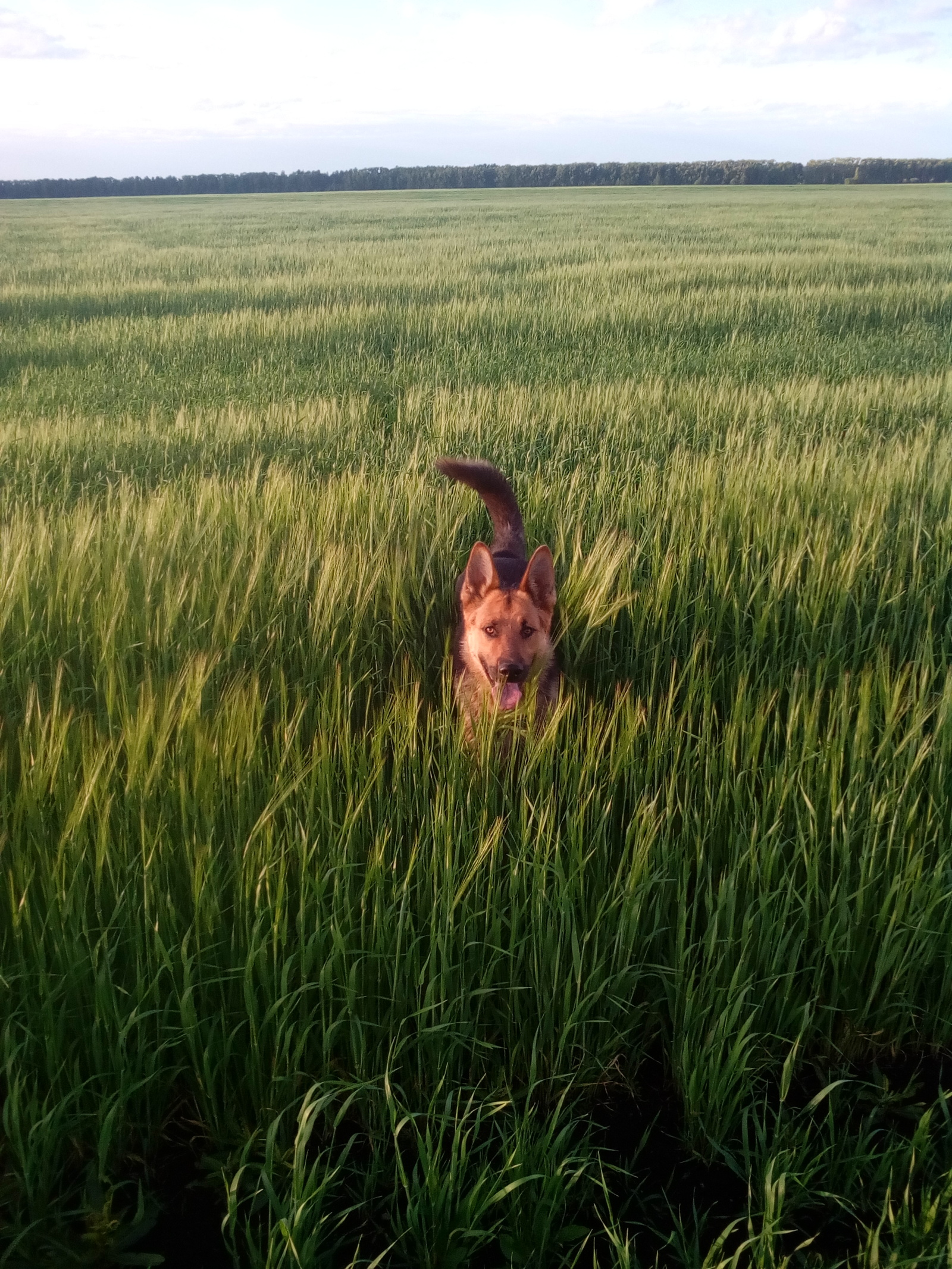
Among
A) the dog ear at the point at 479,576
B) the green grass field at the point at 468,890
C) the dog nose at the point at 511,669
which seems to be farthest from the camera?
the dog ear at the point at 479,576

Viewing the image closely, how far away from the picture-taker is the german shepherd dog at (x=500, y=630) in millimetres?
2352

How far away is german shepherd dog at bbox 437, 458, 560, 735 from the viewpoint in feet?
7.72

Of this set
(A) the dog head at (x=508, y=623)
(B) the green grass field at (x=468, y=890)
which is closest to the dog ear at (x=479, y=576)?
(A) the dog head at (x=508, y=623)

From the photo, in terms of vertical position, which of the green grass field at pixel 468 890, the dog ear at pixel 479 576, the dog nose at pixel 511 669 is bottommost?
the green grass field at pixel 468 890

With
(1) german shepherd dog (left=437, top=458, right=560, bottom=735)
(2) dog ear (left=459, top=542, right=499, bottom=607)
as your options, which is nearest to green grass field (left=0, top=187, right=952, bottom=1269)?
(1) german shepherd dog (left=437, top=458, right=560, bottom=735)

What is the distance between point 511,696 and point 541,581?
0.34 m

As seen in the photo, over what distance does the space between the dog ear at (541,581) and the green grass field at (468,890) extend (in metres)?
0.14

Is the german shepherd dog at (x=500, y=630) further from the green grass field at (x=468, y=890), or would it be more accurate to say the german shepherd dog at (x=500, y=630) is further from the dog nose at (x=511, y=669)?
the green grass field at (x=468, y=890)

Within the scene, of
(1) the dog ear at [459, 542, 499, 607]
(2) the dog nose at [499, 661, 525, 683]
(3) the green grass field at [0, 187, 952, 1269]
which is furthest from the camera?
(1) the dog ear at [459, 542, 499, 607]

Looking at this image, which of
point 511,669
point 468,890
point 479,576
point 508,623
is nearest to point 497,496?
point 479,576

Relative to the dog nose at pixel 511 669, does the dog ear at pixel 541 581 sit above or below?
above

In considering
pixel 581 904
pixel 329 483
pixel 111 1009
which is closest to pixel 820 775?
pixel 581 904

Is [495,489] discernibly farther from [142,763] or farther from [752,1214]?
[752,1214]

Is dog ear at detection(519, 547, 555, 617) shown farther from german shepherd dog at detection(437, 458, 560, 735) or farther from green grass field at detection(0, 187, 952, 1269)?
green grass field at detection(0, 187, 952, 1269)
